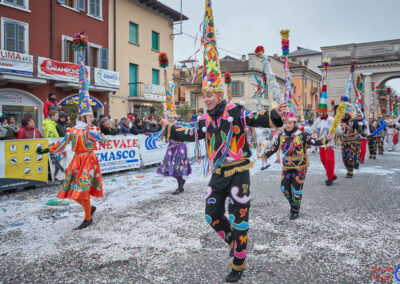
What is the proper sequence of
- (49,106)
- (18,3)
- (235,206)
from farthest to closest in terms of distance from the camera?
(18,3) → (49,106) → (235,206)

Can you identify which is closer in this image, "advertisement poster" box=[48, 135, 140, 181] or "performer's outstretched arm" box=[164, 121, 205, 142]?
"performer's outstretched arm" box=[164, 121, 205, 142]

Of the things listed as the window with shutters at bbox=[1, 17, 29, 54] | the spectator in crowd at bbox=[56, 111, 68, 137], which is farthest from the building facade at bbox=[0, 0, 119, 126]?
the spectator in crowd at bbox=[56, 111, 68, 137]

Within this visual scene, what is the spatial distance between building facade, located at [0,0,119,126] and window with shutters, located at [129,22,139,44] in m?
2.52

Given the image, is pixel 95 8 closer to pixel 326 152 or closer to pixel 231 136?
pixel 326 152

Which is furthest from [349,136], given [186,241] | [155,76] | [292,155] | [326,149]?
[155,76]

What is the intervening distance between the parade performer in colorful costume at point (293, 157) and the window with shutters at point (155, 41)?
19.5m

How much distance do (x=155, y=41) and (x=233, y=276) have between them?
22.5 m

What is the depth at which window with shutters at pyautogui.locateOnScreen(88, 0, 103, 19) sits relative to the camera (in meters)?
18.5

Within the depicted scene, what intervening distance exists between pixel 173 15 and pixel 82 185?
865 inches

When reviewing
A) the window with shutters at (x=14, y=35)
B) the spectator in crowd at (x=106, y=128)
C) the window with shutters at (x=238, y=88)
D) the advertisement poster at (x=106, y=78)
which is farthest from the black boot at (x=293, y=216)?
the window with shutters at (x=238, y=88)

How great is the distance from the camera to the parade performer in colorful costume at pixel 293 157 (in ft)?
17.0

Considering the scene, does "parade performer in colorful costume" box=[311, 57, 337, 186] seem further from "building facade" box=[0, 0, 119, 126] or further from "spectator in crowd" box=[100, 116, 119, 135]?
"building facade" box=[0, 0, 119, 126]

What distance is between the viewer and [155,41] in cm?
2350

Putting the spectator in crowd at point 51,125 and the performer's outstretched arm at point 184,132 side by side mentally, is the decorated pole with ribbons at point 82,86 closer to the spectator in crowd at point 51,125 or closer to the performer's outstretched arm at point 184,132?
the performer's outstretched arm at point 184,132
